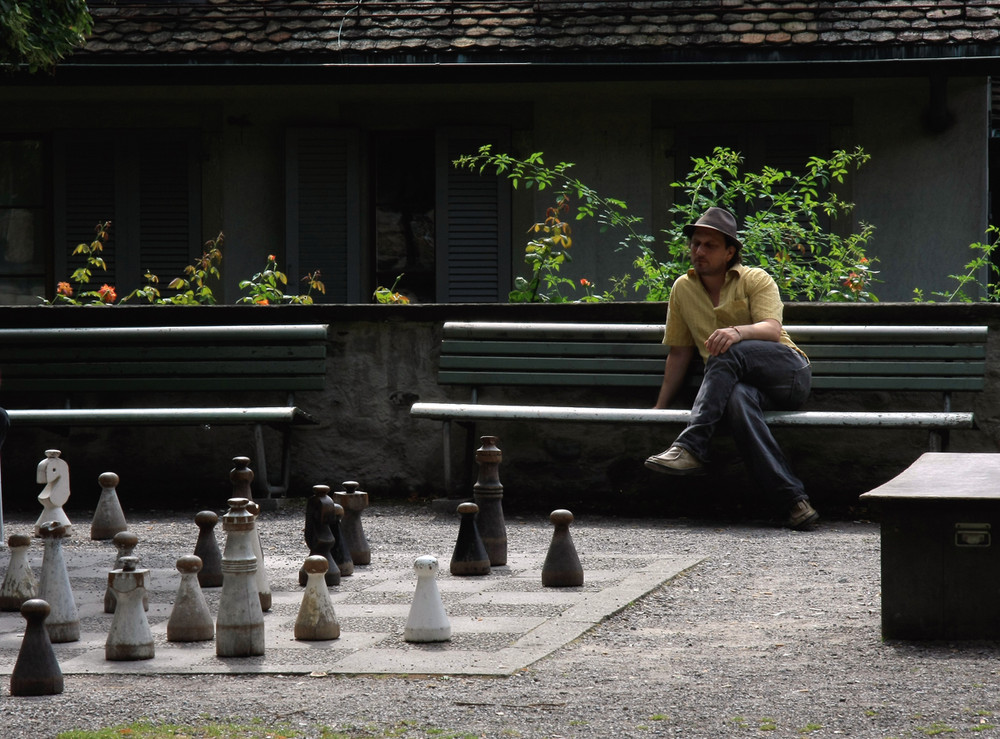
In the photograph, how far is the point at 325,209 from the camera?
13641 mm

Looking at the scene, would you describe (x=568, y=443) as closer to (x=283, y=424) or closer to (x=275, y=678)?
(x=283, y=424)

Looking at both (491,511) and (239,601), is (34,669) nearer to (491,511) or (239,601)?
(239,601)

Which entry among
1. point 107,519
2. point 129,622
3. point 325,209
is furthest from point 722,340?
point 325,209

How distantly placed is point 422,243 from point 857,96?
4.17 meters

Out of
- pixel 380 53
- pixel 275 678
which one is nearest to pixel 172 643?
pixel 275 678

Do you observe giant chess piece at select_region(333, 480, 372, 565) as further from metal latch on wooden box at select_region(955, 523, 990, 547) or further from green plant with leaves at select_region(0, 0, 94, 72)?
green plant with leaves at select_region(0, 0, 94, 72)

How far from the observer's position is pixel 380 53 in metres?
13.0

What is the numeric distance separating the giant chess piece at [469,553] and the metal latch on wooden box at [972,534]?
2.00 metres

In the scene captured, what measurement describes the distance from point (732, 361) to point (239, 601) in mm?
3741

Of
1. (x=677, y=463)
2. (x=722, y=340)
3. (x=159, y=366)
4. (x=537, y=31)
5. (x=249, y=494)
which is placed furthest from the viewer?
(x=537, y=31)

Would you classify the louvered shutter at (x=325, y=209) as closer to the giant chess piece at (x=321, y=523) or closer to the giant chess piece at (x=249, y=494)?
the giant chess piece at (x=249, y=494)

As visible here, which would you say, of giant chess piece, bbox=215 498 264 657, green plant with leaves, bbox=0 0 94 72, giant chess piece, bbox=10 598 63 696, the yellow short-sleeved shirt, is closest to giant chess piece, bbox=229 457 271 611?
giant chess piece, bbox=215 498 264 657

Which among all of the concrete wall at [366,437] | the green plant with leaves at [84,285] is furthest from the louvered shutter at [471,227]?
the concrete wall at [366,437]

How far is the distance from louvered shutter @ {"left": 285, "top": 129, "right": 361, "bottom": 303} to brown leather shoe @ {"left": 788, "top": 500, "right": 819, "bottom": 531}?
681cm
